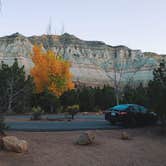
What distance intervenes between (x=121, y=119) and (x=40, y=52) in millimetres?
22852

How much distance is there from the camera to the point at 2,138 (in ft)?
30.3

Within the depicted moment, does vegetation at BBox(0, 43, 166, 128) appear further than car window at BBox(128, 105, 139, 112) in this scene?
Yes

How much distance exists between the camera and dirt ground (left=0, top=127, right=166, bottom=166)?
8406 millimetres

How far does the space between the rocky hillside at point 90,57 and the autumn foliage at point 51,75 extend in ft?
212

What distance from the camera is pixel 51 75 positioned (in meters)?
35.9

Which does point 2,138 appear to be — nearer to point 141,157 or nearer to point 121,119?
point 141,157

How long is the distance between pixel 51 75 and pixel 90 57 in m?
103

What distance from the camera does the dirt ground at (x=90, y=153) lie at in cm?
841

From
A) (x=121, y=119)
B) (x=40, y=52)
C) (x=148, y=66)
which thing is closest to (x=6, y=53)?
(x=148, y=66)

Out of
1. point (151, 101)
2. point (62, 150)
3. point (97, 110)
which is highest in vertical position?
point (151, 101)

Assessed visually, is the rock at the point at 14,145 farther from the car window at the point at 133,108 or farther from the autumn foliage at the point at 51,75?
the autumn foliage at the point at 51,75

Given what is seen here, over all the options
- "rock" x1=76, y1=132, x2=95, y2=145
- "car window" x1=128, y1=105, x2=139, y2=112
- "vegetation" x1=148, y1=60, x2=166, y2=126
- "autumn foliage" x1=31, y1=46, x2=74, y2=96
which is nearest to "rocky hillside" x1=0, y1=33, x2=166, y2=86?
"autumn foliage" x1=31, y1=46, x2=74, y2=96

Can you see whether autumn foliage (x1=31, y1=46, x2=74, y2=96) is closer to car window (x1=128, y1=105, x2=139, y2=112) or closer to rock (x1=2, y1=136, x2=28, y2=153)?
car window (x1=128, y1=105, x2=139, y2=112)

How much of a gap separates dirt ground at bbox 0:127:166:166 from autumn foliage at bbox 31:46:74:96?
23797 millimetres
